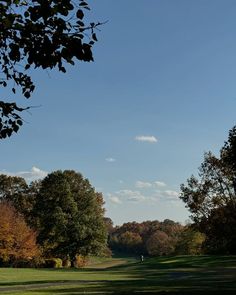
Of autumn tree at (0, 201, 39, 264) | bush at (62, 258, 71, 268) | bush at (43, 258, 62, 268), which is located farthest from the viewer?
bush at (62, 258, 71, 268)

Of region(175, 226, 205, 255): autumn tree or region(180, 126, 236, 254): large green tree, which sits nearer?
region(180, 126, 236, 254): large green tree

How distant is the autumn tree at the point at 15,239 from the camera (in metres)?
63.1

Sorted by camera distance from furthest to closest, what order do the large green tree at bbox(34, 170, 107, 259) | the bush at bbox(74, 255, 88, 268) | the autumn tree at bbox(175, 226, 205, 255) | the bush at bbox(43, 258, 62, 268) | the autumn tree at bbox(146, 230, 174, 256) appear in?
the autumn tree at bbox(146, 230, 174, 256) < the autumn tree at bbox(175, 226, 205, 255) < the bush at bbox(74, 255, 88, 268) < the large green tree at bbox(34, 170, 107, 259) < the bush at bbox(43, 258, 62, 268)

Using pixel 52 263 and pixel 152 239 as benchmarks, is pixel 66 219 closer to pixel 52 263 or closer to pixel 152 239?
pixel 52 263

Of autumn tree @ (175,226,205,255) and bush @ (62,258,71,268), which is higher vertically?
autumn tree @ (175,226,205,255)

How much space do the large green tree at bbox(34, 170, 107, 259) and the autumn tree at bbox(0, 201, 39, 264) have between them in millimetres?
5667

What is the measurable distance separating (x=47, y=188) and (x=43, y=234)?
703 cm

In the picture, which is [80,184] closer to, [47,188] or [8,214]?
[47,188]

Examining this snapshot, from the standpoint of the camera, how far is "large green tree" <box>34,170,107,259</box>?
7194 centimetres

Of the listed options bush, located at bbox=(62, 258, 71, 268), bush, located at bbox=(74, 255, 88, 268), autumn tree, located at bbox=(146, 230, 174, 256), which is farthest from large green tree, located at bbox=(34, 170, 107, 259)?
autumn tree, located at bbox=(146, 230, 174, 256)

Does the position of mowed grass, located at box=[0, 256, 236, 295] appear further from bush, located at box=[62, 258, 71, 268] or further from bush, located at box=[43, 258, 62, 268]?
bush, located at box=[62, 258, 71, 268]

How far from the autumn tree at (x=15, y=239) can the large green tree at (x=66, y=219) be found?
567 centimetres

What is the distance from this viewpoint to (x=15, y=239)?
64938 mm

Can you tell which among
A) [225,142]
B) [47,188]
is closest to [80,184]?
[47,188]
